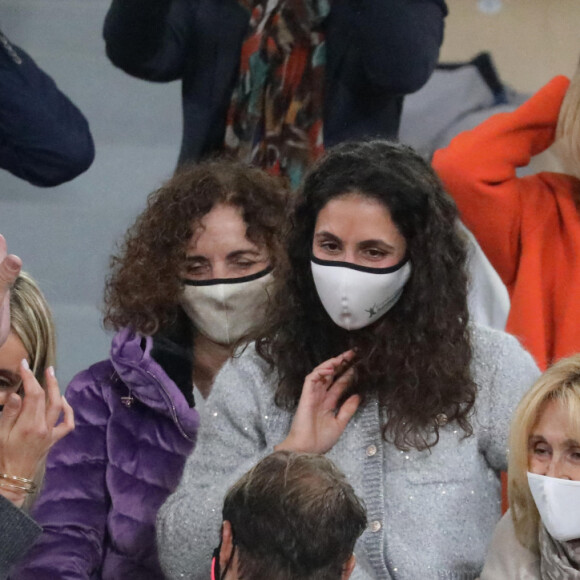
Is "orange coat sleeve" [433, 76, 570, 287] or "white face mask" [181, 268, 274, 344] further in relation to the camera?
"orange coat sleeve" [433, 76, 570, 287]

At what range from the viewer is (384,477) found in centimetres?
225

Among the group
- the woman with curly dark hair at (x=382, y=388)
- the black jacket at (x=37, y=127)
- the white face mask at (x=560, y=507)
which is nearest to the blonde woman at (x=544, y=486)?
the white face mask at (x=560, y=507)

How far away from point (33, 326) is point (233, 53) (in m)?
0.99

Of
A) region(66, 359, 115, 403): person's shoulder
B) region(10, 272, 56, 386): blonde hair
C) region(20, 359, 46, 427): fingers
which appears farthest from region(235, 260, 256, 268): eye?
region(20, 359, 46, 427): fingers

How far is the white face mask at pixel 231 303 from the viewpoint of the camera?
2639 millimetres

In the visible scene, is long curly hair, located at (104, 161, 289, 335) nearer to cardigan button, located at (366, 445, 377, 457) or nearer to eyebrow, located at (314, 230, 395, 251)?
eyebrow, located at (314, 230, 395, 251)

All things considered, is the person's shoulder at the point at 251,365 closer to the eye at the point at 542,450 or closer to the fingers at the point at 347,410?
the fingers at the point at 347,410

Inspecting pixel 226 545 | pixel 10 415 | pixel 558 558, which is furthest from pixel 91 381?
pixel 558 558

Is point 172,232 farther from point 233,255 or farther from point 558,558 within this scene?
point 558,558

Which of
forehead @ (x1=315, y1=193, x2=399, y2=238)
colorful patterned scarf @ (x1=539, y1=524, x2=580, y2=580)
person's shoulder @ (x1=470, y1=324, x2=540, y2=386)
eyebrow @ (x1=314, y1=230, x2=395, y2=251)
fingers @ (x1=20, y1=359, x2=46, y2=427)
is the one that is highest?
forehead @ (x1=315, y1=193, x2=399, y2=238)

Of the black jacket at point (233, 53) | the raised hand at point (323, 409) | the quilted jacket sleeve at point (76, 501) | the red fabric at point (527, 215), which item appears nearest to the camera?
the raised hand at point (323, 409)

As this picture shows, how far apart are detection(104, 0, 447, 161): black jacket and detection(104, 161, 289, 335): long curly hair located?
7.7 inches

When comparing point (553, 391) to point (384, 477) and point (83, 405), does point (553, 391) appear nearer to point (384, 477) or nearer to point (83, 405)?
point (384, 477)

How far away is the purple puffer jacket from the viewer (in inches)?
98.7
